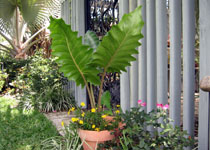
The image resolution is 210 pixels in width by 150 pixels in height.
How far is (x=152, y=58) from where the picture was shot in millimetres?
2760

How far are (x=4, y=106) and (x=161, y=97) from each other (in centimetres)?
431

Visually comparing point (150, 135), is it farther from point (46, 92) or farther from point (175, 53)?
point (46, 92)

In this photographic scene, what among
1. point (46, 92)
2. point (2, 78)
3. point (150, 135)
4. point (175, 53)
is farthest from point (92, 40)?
point (2, 78)

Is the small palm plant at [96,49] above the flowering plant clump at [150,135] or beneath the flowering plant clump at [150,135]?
above

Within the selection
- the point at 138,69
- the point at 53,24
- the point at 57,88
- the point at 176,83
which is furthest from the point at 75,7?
the point at 176,83

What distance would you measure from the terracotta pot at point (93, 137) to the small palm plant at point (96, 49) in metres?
0.67

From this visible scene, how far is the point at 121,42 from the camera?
238 cm

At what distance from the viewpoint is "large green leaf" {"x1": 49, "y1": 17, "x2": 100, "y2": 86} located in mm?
2283

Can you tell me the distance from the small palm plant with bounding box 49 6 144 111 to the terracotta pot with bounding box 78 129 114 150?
26.3 inches

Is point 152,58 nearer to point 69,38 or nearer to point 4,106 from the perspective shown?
point 69,38

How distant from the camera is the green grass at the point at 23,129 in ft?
10.3

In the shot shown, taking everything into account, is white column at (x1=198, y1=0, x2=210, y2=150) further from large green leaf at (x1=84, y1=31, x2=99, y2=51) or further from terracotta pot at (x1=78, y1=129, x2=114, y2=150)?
large green leaf at (x1=84, y1=31, x2=99, y2=51)

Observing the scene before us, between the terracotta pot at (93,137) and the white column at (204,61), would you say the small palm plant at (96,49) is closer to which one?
the white column at (204,61)

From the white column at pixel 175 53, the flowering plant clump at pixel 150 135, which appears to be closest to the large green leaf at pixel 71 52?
the flowering plant clump at pixel 150 135
